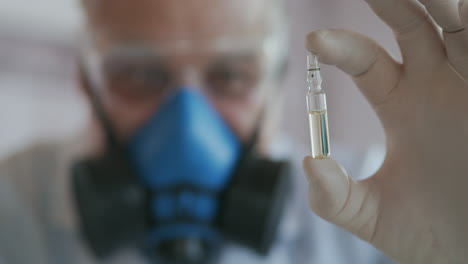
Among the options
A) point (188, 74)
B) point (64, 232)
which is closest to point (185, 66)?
point (188, 74)

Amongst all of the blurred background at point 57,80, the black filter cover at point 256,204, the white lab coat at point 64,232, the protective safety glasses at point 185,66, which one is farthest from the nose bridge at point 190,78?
the blurred background at point 57,80

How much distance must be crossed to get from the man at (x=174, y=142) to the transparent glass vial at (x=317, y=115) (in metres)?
0.66

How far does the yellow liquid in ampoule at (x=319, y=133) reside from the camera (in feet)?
1.59

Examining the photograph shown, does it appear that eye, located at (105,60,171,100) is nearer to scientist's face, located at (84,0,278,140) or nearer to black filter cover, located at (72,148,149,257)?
scientist's face, located at (84,0,278,140)

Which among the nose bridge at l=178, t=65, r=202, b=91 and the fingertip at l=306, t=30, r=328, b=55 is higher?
A: the fingertip at l=306, t=30, r=328, b=55

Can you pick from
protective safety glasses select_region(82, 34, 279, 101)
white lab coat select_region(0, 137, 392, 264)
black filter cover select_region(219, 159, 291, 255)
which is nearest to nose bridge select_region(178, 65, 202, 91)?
protective safety glasses select_region(82, 34, 279, 101)

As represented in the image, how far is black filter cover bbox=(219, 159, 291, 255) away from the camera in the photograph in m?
1.13

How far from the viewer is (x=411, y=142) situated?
0.53 metres

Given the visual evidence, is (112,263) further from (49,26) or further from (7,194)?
(49,26)

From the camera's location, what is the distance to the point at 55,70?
2.08 metres

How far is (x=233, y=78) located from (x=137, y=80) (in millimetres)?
265

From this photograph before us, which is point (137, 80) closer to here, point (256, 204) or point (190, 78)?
point (190, 78)

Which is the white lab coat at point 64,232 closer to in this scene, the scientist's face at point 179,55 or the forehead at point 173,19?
the scientist's face at point 179,55

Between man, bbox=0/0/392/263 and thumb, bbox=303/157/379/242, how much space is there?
611 mm
